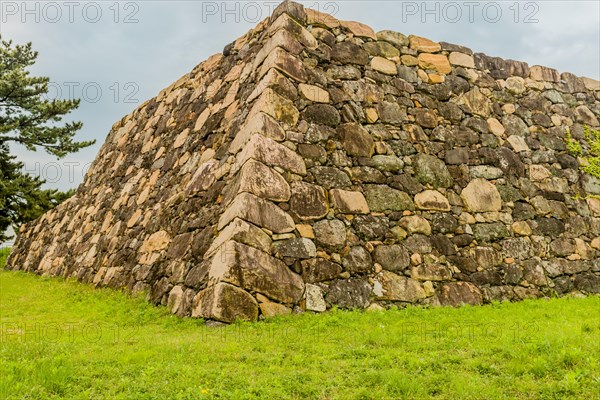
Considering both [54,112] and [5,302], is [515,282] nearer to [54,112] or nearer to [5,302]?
[5,302]

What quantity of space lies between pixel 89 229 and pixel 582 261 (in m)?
12.1

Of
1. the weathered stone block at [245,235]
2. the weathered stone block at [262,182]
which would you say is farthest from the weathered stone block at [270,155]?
the weathered stone block at [245,235]

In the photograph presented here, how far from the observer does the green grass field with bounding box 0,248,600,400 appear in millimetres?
3857

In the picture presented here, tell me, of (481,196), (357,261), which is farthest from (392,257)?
(481,196)

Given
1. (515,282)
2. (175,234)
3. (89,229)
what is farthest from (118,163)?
(515,282)

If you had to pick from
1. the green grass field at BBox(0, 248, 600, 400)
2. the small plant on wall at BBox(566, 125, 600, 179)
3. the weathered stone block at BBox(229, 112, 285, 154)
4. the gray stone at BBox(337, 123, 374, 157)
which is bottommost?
the green grass field at BBox(0, 248, 600, 400)

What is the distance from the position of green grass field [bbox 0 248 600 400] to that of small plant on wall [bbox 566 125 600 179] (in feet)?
16.2

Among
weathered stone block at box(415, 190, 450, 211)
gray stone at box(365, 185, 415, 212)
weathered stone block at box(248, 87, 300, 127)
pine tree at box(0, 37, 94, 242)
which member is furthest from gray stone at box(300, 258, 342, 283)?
pine tree at box(0, 37, 94, 242)

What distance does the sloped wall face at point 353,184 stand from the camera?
692 cm

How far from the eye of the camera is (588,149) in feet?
36.2

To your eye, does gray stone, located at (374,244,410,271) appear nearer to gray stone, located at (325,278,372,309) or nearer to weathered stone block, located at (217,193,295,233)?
gray stone, located at (325,278,372,309)

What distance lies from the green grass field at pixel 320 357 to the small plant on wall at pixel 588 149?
16.2 ft

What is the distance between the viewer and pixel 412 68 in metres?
9.63

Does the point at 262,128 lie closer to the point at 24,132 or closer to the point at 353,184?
the point at 353,184
